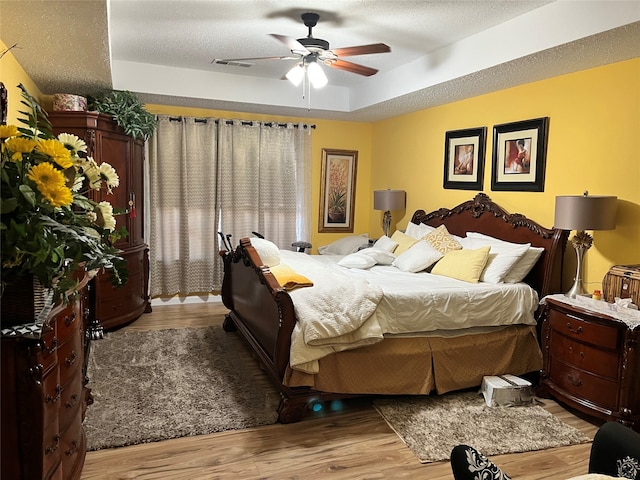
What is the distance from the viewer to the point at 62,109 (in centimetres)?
440

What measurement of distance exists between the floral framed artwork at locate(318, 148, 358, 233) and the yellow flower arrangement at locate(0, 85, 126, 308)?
4.94m

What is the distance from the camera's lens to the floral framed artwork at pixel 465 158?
466 cm

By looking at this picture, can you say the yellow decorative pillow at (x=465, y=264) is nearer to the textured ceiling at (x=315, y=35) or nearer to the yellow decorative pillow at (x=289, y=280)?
the yellow decorative pillow at (x=289, y=280)

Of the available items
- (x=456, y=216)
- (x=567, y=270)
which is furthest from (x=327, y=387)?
(x=456, y=216)

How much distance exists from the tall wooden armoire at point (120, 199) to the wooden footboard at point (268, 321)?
118 cm

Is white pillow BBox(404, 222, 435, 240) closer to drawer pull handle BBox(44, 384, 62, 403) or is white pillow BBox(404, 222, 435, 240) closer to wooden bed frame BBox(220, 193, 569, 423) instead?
wooden bed frame BBox(220, 193, 569, 423)

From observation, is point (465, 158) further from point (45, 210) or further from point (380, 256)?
point (45, 210)

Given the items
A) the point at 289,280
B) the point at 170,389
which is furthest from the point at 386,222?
the point at 170,389

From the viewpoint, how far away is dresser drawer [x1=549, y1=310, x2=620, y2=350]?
2910 millimetres

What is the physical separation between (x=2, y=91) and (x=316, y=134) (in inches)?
162

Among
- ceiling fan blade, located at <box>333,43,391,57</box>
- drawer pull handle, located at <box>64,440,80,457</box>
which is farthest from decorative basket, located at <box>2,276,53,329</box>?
ceiling fan blade, located at <box>333,43,391,57</box>

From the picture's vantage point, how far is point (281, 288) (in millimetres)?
3100

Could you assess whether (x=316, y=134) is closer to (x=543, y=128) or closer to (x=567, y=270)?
(x=543, y=128)

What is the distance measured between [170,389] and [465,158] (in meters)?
3.42
